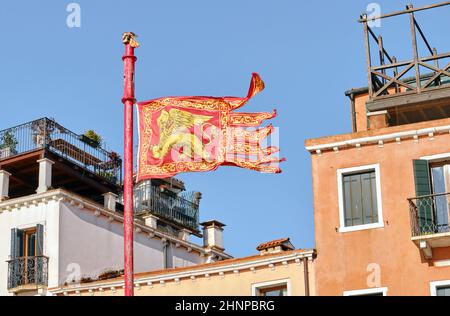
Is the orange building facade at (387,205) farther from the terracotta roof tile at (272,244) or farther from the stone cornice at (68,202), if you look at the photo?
the stone cornice at (68,202)

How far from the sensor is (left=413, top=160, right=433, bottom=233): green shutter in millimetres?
32625

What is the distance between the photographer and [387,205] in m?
33.5

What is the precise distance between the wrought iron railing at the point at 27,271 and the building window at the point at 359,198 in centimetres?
1215

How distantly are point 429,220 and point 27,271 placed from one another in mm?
15484

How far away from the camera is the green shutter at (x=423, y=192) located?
3262cm

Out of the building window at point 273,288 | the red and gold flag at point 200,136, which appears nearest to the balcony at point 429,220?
the building window at point 273,288

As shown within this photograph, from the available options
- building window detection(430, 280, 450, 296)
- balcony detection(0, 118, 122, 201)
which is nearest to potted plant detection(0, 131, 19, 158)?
balcony detection(0, 118, 122, 201)

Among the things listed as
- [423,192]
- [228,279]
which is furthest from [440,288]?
[228,279]

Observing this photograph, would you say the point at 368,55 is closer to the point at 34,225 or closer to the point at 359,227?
the point at 359,227

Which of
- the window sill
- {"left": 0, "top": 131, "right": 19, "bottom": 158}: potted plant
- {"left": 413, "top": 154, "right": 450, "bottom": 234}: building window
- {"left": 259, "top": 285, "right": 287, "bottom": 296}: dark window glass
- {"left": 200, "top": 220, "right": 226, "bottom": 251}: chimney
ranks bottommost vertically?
{"left": 259, "top": 285, "right": 287, "bottom": 296}: dark window glass

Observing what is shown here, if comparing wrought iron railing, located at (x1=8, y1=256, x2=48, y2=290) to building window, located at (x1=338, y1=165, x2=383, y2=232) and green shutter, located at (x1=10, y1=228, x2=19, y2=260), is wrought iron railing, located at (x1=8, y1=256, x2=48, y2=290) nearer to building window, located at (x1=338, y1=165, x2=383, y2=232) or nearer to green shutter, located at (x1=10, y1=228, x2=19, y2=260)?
green shutter, located at (x1=10, y1=228, x2=19, y2=260)

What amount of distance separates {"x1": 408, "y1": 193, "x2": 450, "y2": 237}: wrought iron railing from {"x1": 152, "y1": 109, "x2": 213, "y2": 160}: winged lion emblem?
763 centimetres
